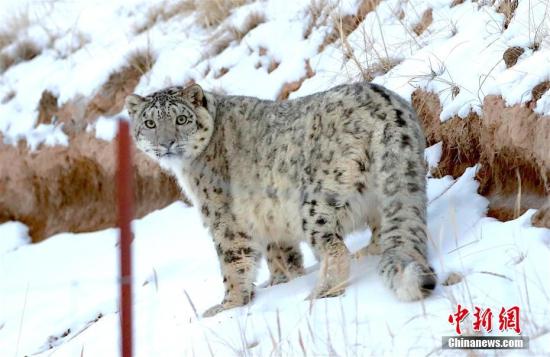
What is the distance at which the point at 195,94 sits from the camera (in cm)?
683

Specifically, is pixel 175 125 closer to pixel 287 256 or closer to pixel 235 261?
pixel 235 261

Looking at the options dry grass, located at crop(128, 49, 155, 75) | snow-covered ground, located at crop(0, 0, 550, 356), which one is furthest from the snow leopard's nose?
dry grass, located at crop(128, 49, 155, 75)

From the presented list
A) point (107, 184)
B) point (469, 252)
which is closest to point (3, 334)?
point (107, 184)

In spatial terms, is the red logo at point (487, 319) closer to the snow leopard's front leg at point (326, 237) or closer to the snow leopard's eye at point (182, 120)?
the snow leopard's front leg at point (326, 237)

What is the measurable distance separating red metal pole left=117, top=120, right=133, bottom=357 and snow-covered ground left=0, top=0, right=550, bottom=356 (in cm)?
118

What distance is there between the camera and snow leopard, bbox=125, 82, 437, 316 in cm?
542

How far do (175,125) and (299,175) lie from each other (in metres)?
1.20

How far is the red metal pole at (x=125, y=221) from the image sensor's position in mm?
2805

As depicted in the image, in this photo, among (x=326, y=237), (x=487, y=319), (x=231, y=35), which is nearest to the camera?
(x=487, y=319)

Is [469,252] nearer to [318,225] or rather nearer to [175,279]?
[318,225]

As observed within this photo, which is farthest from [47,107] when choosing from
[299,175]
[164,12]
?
[299,175]

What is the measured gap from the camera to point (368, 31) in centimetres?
917

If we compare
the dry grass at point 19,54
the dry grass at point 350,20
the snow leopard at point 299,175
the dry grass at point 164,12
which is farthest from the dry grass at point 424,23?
the dry grass at point 19,54

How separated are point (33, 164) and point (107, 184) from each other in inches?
49.2
